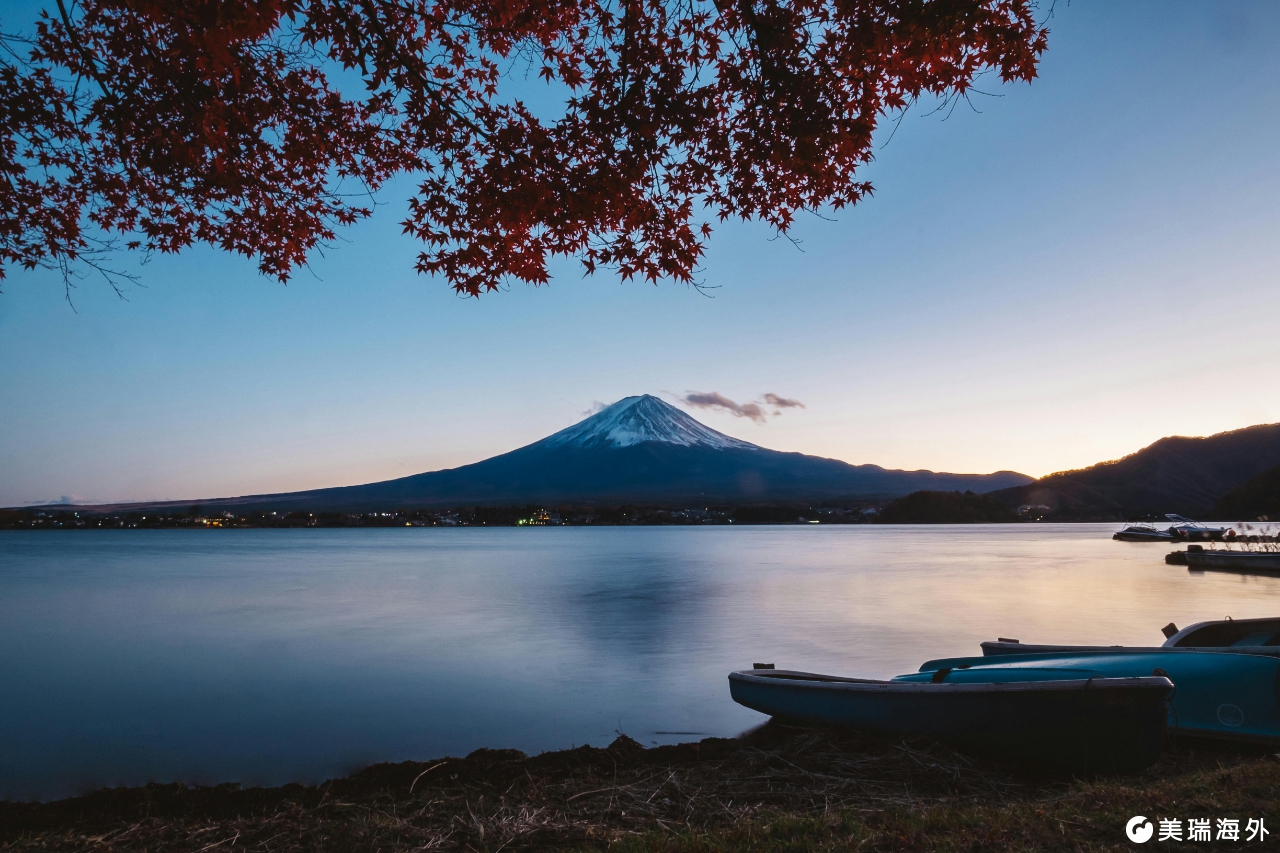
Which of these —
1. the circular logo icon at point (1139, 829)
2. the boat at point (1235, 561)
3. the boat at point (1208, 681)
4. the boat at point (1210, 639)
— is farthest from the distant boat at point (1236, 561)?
the circular logo icon at point (1139, 829)

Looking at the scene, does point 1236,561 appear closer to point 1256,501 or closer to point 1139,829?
point 1139,829

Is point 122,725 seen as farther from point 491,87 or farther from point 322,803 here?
point 491,87

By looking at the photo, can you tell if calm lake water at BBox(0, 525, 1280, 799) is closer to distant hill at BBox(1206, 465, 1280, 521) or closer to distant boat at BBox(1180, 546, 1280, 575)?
distant boat at BBox(1180, 546, 1280, 575)

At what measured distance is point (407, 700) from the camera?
1120 centimetres

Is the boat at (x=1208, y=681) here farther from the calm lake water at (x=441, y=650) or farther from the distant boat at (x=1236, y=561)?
the distant boat at (x=1236, y=561)

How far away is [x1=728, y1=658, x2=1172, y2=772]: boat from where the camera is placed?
5.96 metres

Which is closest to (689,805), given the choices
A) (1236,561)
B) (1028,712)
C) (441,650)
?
(1028,712)

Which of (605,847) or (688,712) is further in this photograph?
(688,712)

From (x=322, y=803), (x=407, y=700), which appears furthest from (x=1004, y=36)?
(x=407, y=700)

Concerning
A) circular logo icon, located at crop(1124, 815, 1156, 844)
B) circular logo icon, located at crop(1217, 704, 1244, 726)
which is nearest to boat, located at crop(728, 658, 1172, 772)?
circular logo icon, located at crop(1217, 704, 1244, 726)

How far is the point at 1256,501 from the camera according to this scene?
10100 cm

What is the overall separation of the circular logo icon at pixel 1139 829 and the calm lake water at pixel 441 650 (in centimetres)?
565

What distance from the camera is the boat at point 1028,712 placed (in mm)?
5961

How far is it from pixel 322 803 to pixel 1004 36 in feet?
26.9
